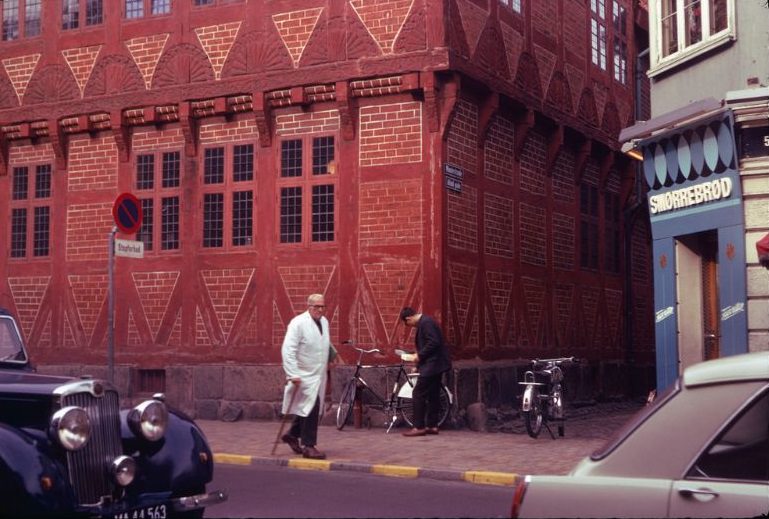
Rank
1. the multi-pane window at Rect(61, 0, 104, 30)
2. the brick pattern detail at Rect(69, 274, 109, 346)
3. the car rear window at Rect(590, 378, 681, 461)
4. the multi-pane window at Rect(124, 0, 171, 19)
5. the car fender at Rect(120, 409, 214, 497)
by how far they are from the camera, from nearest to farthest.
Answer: the car rear window at Rect(590, 378, 681, 461) < the car fender at Rect(120, 409, 214, 497) < the multi-pane window at Rect(124, 0, 171, 19) < the brick pattern detail at Rect(69, 274, 109, 346) < the multi-pane window at Rect(61, 0, 104, 30)

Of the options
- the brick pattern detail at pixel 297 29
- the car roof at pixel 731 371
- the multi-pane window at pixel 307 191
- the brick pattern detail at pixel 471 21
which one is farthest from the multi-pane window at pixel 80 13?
the car roof at pixel 731 371

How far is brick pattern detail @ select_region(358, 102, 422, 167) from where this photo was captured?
54.8 feet

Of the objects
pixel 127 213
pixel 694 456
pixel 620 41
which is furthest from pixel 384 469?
pixel 620 41

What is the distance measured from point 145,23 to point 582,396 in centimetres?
1100

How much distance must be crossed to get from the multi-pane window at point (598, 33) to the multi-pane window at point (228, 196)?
8.56 metres

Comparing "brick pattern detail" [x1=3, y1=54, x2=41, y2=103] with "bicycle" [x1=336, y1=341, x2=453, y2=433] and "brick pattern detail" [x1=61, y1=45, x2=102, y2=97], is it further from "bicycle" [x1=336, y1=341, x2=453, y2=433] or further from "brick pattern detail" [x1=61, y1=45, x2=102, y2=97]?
"bicycle" [x1=336, y1=341, x2=453, y2=433]

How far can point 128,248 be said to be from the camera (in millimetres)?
13180

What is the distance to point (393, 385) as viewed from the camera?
53.2 ft

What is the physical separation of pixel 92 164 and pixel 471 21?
7449mm

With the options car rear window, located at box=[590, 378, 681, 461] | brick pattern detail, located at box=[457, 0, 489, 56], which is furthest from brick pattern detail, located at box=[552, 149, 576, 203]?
car rear window, located at box=[590, 378, 681, 461]

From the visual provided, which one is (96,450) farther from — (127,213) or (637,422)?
(127,213)

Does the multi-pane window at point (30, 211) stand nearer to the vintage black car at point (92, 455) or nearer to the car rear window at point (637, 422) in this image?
the vintage black car at point (92, 455)

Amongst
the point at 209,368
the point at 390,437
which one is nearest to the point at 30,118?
the point at 209,368

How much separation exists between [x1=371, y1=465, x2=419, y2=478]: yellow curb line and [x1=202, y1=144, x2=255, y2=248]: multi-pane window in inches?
286
